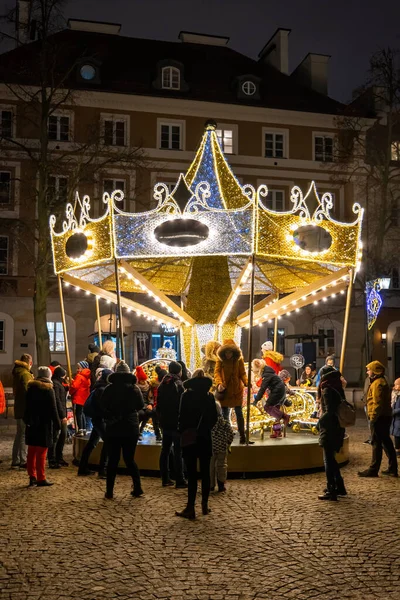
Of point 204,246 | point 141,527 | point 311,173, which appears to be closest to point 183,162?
point 311,173

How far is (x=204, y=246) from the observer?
36.5 ft

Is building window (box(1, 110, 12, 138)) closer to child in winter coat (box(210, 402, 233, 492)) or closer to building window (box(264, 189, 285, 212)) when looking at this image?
building window (box(264, 189, 285, 212))

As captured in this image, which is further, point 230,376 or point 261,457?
point 230,376

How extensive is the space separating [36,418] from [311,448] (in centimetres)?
430

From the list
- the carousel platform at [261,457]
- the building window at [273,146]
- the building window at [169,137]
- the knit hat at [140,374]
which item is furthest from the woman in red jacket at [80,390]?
the building window at [273,146]

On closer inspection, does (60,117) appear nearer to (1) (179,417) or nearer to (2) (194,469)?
(1) (179,417)

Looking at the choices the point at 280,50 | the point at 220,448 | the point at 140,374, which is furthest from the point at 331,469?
the point at 280,50

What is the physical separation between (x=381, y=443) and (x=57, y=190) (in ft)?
52.3

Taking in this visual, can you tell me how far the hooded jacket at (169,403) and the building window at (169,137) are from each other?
2593 cm

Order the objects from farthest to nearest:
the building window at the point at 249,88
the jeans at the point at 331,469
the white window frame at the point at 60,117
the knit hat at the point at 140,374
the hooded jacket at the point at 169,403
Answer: the building window at the point at 249,88, the white window frame at the point at 60,117, the knit hat at the point at 140,374, the hooded jacket at the point at 169,403, the jeans at the point at 331,469

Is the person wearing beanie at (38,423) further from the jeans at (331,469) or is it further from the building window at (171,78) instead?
the building window at (171,78)

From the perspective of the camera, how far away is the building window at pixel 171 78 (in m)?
35.1

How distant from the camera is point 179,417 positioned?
7863 mm

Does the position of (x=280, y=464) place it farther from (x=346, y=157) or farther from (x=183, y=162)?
(x=183, y=162)
